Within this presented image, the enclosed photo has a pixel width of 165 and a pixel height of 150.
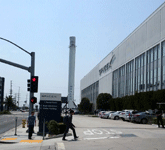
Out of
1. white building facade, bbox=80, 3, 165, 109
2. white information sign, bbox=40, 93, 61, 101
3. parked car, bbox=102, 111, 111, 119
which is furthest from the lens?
parked car, bbox=102, 111, 111, 119

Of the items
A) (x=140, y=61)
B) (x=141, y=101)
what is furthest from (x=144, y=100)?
(x=140, y=61)

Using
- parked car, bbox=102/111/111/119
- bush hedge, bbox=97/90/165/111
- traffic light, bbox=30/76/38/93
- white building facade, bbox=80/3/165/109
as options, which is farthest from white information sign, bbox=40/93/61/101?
parked car, bbox=102/111/111/119

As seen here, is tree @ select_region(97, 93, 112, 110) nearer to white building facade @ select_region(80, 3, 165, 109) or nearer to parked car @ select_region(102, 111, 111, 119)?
white building facade @ select_region(80, 3, 165, 109)

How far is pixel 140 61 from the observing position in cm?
6081

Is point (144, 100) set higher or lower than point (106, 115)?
higher

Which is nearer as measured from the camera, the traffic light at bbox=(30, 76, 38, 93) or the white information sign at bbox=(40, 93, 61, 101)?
the white information sign at bbox=(40, 93, 61, 101)

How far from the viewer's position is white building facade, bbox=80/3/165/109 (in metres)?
50.5

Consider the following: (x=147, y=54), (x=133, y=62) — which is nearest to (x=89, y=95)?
(x=133, y=62)

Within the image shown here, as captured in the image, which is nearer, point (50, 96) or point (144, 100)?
point (50, 96)

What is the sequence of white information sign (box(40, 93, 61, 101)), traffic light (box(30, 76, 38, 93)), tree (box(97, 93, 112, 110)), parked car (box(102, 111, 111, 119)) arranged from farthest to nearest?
tree (box(97, 93, 112, 110)), parked car (box(102, 111, 111, 119)), traffic light (box(30, 76, 38, 93)), white information sign (box(40, 93, 61, 101))

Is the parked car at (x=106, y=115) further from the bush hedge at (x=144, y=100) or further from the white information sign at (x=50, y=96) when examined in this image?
the white information sign at (x=50, y=96)

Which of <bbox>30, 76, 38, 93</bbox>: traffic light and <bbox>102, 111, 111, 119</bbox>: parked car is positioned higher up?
<bbox>30, 76, 38, 93</bbox>: traffic light

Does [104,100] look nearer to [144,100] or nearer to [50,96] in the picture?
[144,100]

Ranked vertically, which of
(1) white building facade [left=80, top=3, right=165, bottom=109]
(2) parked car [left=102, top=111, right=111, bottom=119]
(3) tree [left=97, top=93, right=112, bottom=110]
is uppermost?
(1) white building facade [left=80, top=3, right=165, bottom=109]
